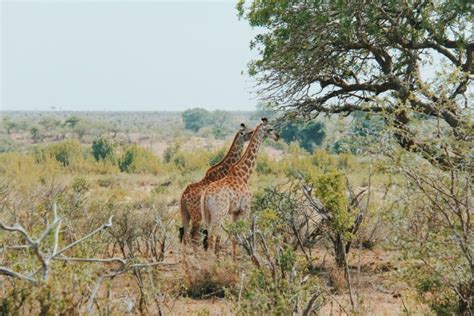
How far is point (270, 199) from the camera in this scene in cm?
998

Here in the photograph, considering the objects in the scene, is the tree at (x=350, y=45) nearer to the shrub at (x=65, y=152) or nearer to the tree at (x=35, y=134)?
the shrub at (x=65, y=152)

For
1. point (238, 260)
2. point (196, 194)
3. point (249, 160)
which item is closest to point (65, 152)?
point (249, 160)

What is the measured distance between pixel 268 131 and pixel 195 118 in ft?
254

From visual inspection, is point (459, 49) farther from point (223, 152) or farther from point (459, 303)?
point (223, 152)

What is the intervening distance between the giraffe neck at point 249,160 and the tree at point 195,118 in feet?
233

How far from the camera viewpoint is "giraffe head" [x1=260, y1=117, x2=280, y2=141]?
10.2m

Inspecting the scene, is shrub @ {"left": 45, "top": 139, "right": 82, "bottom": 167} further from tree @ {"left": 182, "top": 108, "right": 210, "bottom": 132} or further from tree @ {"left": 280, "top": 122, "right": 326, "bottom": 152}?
tree @ {"left": 182, "top": 108, "right": 210, "bottom": 132}

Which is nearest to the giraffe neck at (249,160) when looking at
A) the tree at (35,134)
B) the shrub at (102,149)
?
the shrub at (102,149)

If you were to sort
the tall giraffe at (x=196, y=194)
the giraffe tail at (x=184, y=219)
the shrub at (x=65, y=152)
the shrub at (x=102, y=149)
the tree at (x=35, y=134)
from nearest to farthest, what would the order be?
the tall giraffe at (x=196, y=194), the giraffe tail at (x=184, y=219), the shrub at (x=65, y=152), the shrub at (x=102, y=149), the tree at (x=35, y=134)

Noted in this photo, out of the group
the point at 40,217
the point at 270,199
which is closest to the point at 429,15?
the point at 270,199

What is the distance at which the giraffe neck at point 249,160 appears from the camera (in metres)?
9.68

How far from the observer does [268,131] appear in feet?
33.9

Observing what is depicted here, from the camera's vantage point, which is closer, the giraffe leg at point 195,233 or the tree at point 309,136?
the giraffe leg at point 195,233

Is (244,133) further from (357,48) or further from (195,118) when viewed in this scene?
(195,118)
